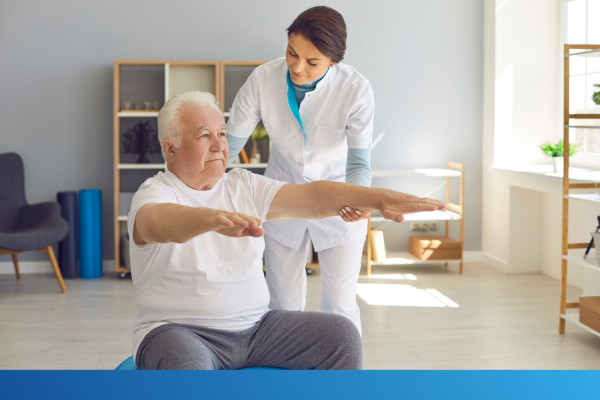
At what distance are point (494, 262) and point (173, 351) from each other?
3702mm

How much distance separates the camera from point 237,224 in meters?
0.92

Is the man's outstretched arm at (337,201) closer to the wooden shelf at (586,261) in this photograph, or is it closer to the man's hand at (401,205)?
the man's hand at (401,205)

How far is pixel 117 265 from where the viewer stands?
4117 millimetres

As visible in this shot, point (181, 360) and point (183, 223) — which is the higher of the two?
point (183, 223)

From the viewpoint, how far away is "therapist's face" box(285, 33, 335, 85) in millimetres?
1622

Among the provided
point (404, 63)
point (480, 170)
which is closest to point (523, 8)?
point (404, 63)

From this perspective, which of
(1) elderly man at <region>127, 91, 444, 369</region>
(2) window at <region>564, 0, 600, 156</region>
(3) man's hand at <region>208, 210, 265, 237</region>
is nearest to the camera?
(3) man's hand at <region>208, 210, 265, 237</region>

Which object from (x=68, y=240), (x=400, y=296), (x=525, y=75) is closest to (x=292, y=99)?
(x=400, y=296)

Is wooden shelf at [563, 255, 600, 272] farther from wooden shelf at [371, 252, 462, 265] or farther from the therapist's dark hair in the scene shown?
the therapist's dark hair

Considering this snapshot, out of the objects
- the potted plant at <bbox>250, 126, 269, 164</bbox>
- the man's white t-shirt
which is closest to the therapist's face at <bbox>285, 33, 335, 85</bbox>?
the man's white t-shirt

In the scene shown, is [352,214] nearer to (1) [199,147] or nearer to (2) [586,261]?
(1) [199,147]

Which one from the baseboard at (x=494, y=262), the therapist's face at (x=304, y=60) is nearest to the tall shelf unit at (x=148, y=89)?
the baseboard at (x=494, y=262)

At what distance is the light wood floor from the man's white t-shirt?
50.6 inches

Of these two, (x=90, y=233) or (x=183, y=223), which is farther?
(x=90, y=233)
